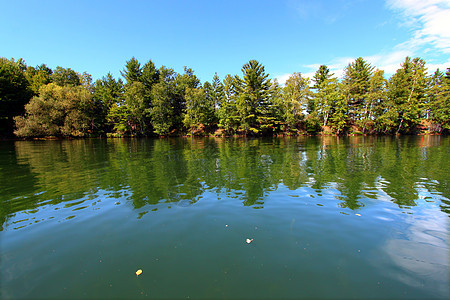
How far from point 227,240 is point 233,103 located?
58.4 metres

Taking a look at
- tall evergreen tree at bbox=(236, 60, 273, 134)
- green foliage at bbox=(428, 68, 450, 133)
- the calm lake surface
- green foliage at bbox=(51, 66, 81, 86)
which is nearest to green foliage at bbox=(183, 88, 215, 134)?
tall evergreen tree at bbox=(236, 60, 273, 134)

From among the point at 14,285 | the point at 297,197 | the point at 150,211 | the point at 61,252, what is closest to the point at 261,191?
the point at 297,197

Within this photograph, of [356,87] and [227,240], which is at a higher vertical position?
[356,87]

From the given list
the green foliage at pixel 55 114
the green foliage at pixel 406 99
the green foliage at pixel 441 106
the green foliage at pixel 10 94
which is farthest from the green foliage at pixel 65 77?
the green foliage at pixel 441 106

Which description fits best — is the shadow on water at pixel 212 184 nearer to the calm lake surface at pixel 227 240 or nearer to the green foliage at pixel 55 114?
the calm lake surface at pixel 227 240

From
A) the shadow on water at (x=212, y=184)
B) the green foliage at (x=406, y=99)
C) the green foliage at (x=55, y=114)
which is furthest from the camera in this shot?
the green foliage at (x=406, y=99)

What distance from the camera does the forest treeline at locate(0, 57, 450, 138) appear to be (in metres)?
52.9

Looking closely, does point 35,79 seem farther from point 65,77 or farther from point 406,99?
point 406,99

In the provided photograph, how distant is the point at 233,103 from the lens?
200ft

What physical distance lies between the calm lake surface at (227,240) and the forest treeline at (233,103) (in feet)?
165

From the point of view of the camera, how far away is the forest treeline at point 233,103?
52875mm

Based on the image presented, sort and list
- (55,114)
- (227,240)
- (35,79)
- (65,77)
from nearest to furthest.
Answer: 1. (227,240)
2. (55,114)
3. (35,79)
4. (65,77)

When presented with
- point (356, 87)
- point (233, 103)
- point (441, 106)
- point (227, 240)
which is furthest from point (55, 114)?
point (441, 106)

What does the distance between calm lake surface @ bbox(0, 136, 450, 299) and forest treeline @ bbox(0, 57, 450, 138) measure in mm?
50234
